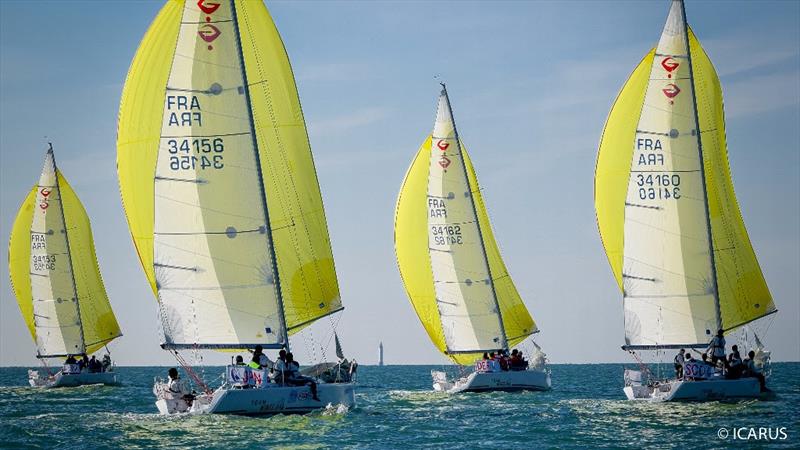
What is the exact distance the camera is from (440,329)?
53875 mm

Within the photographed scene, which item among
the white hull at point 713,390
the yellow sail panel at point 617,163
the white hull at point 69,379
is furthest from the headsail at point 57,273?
the white hull at point 713,390


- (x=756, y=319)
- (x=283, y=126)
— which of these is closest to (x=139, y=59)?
(x=283, y=126)

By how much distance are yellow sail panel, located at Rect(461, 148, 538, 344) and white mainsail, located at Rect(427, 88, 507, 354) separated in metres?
2.03

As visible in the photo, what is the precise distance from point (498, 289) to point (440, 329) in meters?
3.18

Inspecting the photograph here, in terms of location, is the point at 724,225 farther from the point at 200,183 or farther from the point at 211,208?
the point at 200,183

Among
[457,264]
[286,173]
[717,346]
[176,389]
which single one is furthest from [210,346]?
[457,264]

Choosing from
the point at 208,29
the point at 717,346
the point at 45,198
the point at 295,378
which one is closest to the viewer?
the point at 295,378

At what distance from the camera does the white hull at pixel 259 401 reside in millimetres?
32562

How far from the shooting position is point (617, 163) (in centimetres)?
4181

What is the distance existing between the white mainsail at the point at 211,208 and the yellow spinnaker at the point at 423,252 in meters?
19.5

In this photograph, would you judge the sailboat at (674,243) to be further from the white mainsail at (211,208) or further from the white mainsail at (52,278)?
the white mainsail at (52,278)

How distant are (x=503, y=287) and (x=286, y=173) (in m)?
19.1

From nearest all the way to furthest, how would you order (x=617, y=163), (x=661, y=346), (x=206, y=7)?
1. (x=206, y=7)
2. (x=661, y=346)
3. (x=617, y=163)

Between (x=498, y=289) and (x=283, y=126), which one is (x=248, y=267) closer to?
(x=283, y=126)
